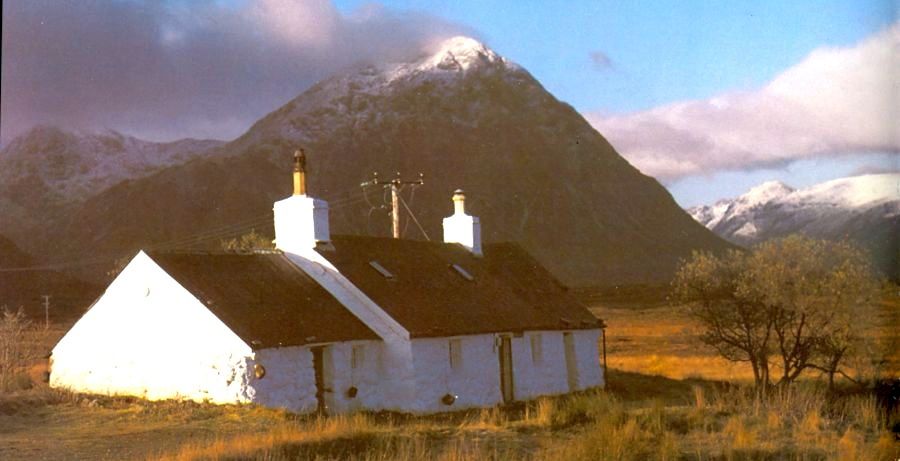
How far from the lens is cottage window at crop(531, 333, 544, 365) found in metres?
32.9

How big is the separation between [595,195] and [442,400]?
12104 cm

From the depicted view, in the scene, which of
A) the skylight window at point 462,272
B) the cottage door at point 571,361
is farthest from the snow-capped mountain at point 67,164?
the cottage door at point 571,361

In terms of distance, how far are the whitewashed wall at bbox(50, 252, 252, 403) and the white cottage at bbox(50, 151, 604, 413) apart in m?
0.04

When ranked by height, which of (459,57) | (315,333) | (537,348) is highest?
(459,57)

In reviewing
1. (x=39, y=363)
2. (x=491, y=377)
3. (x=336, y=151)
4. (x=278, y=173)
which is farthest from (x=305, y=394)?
(x=336, y=151)

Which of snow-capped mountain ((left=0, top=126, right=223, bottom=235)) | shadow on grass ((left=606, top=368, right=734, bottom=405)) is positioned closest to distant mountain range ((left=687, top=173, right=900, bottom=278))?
shadow on grass ((left=606, top=368, right=734, bottom=405))

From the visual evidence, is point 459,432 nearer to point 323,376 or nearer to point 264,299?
point 323,376

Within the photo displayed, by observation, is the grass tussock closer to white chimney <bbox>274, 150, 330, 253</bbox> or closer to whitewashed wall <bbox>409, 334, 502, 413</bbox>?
whitewashed wall <bbox>409, 334, 502, 413</bbox>

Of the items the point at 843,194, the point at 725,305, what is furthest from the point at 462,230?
the point at 843,194

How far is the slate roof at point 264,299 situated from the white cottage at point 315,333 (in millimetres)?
49

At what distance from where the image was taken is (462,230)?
124ft

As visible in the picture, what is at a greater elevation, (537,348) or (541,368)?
(537,348)

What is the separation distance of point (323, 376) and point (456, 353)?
13.1 ft

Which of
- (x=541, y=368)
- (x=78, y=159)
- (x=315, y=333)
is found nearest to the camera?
(x=315, y=333)
